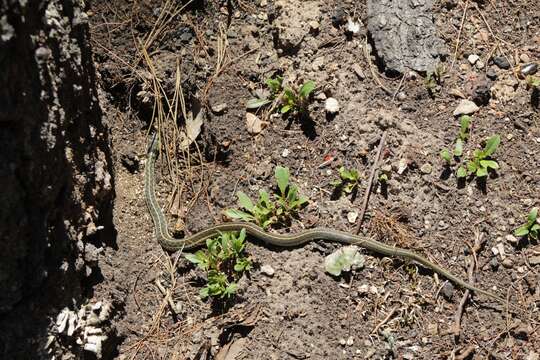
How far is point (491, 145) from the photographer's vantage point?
4617 millimetres

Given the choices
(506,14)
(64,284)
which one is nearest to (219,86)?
(64,284)

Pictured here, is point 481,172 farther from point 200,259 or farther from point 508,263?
point 200,259

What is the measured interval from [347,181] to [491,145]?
3.92 ft

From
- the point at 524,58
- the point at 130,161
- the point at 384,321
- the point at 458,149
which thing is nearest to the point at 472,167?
the point at 458,149

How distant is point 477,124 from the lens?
4.79 m

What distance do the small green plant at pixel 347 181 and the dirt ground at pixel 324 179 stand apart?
0.06 m

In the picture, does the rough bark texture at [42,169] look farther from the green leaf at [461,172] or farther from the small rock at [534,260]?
the small rock at [534,260]

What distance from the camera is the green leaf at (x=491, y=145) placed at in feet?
15.1

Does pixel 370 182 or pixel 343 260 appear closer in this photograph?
pixel 343 260

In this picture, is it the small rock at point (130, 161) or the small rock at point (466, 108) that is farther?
the small rock at point (130, 161)

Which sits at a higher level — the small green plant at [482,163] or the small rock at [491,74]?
the small rock at [491,74]

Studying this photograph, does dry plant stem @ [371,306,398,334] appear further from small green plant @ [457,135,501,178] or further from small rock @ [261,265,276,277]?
small green plant @ [457,135,501,178]

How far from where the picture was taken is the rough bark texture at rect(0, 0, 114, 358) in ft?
10.8

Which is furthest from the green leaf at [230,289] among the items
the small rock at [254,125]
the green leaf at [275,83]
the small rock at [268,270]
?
the green leaf at [275,83]
